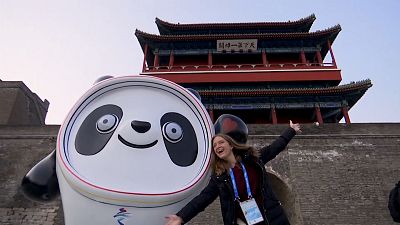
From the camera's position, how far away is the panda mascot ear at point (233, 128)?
1.93 meters

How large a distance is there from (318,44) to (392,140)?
26.9ft

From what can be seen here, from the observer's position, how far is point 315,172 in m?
8.75

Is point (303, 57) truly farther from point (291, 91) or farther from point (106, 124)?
point (106, 124)

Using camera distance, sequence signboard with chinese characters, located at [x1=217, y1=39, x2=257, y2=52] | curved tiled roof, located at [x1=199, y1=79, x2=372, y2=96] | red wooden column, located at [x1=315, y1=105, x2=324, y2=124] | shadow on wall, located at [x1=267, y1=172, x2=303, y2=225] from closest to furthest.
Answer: shadow on wall, located at [x1=267, y1=172, x2=303, y2=225] < curved tiled roof, located at [x1=199, y1=79, x2=372, y2=96] < red wooden column, located at [x1=315, y1=105, x2=324, y2=124] < signboard with chinese characters, located at [x1=217, y1=39, x2=257, y2=52]

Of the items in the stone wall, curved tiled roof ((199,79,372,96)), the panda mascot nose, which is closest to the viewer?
the panda mascot nose

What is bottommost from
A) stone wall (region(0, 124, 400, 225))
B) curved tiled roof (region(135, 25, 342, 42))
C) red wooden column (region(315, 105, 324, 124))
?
stone wall (region(0, 124, 400, 225))

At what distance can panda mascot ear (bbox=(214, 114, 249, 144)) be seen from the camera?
1.93 metres

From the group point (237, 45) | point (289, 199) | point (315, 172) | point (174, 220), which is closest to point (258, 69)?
point (237, 45)

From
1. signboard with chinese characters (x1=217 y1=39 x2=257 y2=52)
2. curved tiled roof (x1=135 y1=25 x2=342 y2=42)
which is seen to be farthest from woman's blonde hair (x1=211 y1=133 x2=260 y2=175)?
signboard with chinese characters (x1=217 y1=39 x2=257 y2=52)

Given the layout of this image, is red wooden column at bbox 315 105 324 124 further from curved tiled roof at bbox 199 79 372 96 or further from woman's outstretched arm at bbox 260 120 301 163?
woman's outstretched arm at bbox 260 120 301 163

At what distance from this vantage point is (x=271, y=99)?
1390 cm

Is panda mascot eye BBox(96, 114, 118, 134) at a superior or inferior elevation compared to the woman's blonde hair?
superior

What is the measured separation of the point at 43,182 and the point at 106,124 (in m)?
0.53

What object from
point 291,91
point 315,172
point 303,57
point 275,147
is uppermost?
point 303,57
